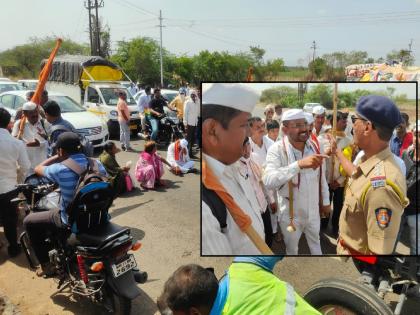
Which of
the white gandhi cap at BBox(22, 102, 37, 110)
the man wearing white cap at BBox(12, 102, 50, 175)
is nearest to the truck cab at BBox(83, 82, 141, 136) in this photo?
the man wearing white cap at BBox(12, 102, 50, 175)

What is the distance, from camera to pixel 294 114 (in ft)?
4.95

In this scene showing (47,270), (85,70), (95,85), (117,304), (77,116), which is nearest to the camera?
(117,304)

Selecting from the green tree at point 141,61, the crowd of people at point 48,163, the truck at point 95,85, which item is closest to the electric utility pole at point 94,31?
the green tree at point 141,61

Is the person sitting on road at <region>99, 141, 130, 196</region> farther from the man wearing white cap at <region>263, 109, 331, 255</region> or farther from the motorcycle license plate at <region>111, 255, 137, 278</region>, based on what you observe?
the man wearing white cap at <region>263, 109, 331, 255</region>

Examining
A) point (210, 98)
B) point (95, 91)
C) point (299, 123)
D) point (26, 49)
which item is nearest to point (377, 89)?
point (299, 123)

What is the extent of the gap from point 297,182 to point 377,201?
0.31 m

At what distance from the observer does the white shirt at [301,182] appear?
5.21 ft

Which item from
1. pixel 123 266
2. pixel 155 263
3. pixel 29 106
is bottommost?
pixel 155 263

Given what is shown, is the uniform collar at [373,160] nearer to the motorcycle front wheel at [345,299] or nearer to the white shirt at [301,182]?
the white shirt at [301,182]

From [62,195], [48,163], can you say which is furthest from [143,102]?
[62,195]

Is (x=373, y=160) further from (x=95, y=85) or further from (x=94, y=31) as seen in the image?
(x=94, y=31)

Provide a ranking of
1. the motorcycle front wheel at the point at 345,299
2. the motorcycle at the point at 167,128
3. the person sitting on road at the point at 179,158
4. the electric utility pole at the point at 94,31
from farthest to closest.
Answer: the electric utility pole at the point at 94,31 < the motorcycle at the point at 167,128 < the person sitting on road at the point at 179,158 < the motorcycle front wheel at the point at 345,299

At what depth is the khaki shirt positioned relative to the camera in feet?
4.87

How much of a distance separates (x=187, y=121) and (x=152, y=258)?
5274 millimetres
